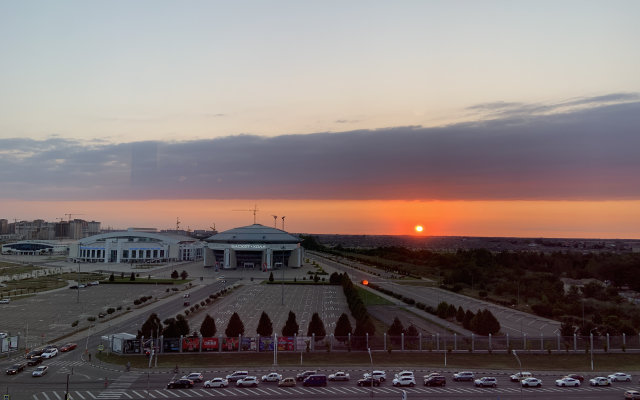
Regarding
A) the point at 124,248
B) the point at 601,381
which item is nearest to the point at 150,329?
the point at 601,381

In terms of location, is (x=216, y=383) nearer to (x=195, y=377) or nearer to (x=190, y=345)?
(x=195, y=377)

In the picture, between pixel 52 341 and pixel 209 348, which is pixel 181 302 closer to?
pixel 52 341

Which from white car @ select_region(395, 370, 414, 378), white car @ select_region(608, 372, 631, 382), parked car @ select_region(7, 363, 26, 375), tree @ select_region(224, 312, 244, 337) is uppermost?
tree @ select_region(224, 312, 244, 337)

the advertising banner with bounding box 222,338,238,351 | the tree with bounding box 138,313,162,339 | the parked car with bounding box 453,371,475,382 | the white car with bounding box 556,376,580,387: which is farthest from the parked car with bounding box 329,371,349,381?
the tree with bounding box 138,313,162,339

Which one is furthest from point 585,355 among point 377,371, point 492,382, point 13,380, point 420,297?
point 13,380

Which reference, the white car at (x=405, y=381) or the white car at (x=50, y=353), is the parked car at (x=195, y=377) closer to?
the white car at (x=405, y=381)

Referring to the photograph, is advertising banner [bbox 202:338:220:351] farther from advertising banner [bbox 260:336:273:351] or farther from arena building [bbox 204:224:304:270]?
arena building [bbox 204:224:304:270]
